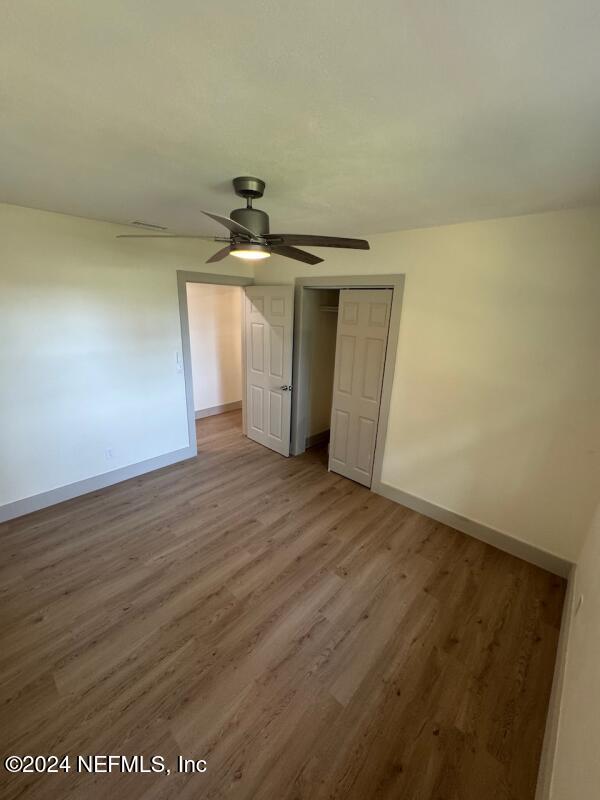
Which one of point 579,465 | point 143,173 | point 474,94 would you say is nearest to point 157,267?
point 143,173

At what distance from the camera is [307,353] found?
3.88 meters

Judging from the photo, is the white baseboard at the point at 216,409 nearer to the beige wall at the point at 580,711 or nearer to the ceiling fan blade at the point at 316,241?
the ceiling fan blade at the point at 316,241

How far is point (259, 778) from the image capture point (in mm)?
1318

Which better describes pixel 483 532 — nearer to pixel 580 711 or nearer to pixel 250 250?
pixel 580 711

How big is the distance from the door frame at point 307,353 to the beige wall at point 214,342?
1.60 m

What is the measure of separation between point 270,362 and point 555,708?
11.4 ft

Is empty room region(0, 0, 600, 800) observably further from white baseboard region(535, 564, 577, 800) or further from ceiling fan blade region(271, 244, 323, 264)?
ceiling fan blade region(271, 244, 323, 264)

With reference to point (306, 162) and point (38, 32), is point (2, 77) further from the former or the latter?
point (306, 162)

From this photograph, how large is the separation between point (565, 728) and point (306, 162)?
2643 mm

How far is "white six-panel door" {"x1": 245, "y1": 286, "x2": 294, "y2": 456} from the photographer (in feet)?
12.1

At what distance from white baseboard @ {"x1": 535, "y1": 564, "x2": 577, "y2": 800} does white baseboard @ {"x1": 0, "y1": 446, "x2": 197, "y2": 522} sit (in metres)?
3.62

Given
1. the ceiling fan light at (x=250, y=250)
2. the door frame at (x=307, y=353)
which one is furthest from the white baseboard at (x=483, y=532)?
the ceiling fan light at (x=250, y=250)

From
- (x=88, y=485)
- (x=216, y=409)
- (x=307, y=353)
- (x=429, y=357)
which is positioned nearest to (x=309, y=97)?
(x=429, y=357)

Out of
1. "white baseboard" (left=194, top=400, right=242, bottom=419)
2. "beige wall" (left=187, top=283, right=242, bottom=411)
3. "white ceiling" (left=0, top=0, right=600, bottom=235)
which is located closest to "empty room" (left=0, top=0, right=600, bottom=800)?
"white ceiling" (left=0, top=0, right=600, bottom=235)
